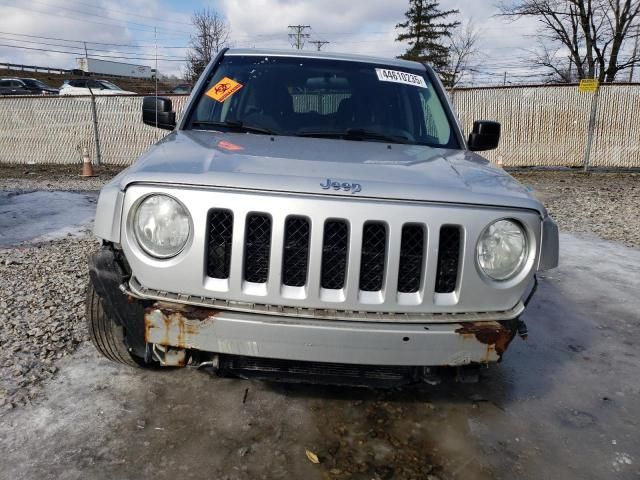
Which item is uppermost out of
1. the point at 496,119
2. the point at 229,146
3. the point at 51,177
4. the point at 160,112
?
the point at 496,119

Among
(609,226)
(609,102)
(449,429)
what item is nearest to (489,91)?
(609,102)

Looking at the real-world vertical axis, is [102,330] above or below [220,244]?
below

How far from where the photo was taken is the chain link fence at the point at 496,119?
44.0ft

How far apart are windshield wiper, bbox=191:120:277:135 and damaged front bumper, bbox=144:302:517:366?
1341 mm

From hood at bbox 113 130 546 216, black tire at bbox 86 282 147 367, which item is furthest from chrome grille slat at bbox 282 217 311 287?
black tire at bbox 86 282 147 367

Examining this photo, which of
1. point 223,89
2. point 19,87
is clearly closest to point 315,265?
point 223,89

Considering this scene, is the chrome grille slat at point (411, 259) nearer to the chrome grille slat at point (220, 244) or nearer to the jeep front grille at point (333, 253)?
the jeep front grille at point (333, 253)

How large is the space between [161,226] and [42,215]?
18.5ft

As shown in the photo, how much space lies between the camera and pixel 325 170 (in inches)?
82.8

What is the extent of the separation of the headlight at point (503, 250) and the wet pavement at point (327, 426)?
79 cm

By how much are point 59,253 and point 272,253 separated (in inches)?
152

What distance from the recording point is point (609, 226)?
23.9 feet

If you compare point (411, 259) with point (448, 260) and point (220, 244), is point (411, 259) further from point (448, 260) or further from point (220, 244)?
point (220, 244)

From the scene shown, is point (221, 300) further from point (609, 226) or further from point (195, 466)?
point (609, 226)
